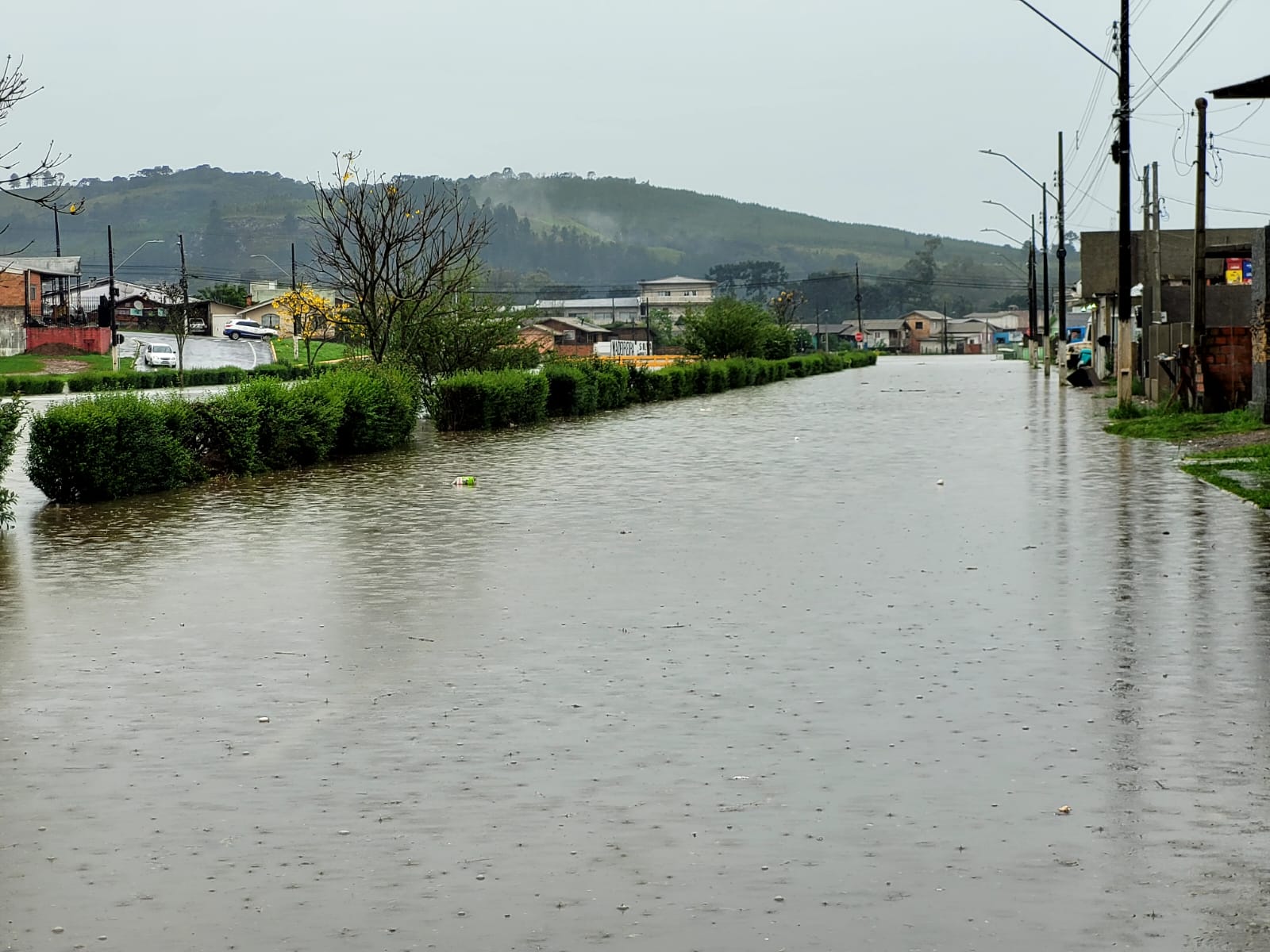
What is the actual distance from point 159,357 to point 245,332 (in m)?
38.1

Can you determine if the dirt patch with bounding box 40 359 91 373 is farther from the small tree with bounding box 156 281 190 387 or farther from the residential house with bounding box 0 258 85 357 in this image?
the residential house with bounding box 0 258 85 357

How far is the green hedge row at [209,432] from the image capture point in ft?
59.4

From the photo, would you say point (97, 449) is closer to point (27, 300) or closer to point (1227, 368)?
point (1227, 368)

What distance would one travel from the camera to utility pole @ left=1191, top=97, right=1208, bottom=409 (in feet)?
92.8

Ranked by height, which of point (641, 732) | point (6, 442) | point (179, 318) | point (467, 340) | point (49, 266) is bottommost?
point (641, 732)

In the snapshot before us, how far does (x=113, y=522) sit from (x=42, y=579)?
12.9 ft

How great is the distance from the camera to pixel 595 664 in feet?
29.8

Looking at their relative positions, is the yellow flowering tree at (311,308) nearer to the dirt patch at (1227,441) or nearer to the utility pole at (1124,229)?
the utility pole at (1124,229)

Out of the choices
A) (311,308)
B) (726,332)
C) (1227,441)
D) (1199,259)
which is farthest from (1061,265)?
(1227,441)

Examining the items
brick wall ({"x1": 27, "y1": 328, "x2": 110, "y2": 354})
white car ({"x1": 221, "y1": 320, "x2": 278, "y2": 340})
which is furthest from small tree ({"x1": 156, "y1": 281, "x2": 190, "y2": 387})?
white car ({"x1": 221, "y1": 320, "x2": 278, "y2": 340})

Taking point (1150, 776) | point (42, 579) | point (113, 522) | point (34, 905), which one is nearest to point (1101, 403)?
point (113, 522)

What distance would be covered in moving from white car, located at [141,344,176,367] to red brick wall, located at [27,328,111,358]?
415 inches

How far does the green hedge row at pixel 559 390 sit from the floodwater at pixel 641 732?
1665 centimetres

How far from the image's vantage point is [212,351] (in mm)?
101500
